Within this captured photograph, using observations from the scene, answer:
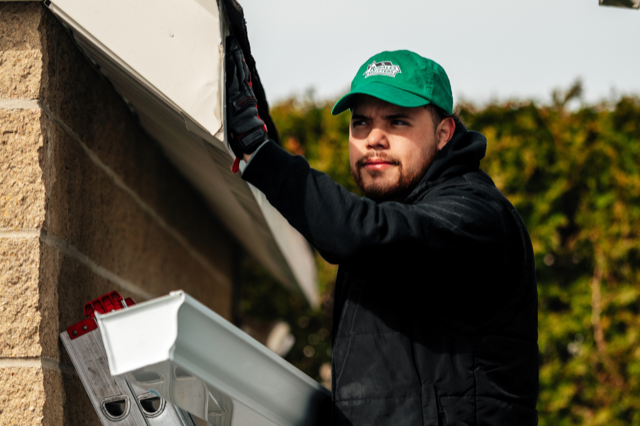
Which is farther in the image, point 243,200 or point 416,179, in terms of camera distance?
point 243,200

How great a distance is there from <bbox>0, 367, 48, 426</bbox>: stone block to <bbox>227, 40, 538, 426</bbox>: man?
74 centimetres

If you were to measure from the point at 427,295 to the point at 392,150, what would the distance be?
47 cm

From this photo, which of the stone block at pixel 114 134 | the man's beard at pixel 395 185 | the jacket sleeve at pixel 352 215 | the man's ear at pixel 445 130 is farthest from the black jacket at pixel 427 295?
the stone block at pixel 114 134

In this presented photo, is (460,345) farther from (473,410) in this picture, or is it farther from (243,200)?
(243,200)

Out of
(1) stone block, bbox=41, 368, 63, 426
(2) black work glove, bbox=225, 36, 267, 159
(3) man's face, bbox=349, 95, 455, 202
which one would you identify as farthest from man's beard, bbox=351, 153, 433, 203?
(1) stone block, bbox=41, 368, 63, 426

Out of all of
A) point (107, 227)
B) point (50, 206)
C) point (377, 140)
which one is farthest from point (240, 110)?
point (107, 227)

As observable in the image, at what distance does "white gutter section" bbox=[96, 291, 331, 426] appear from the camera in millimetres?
1110

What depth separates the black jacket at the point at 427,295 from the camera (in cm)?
137

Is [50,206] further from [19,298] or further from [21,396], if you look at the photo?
[21,396]

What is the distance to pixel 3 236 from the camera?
5.00ft

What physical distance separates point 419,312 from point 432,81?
704mm

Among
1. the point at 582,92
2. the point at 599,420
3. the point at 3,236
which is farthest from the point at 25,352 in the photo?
the point at 582,92

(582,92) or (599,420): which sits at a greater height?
(582,92)

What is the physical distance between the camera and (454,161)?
63.6 inches
